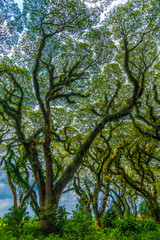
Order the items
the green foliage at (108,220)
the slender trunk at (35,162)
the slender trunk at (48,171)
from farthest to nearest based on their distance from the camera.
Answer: the green foliage at (108,220), the slender trunk at (35,162), the slender trunk at (48,171)

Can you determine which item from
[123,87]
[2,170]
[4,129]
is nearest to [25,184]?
[2,170]

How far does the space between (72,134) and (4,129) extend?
19.1 ft

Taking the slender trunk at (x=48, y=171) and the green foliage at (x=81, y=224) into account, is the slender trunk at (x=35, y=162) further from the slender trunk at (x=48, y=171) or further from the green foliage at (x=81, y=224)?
the green foliage at (x=81, y=224)

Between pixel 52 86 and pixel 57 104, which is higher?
pixel 57 104

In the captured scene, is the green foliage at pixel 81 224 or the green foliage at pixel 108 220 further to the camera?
the green foliage at pixel 108 220

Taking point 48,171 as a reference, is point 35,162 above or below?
above

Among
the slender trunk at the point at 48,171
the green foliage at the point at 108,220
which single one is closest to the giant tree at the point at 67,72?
the slender trunk at the point at 48,171

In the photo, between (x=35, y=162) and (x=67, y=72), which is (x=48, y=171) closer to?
(x=35, y=162)

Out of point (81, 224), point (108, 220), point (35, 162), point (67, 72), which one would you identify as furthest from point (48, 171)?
point (67, 72)

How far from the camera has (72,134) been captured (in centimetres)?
1390

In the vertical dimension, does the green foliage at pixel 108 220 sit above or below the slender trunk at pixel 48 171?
below

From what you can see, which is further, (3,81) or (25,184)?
(25,184)

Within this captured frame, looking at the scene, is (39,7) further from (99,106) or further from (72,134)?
(72,134)

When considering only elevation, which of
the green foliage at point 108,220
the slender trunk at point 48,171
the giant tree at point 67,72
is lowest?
the green foliage at point 108,220
